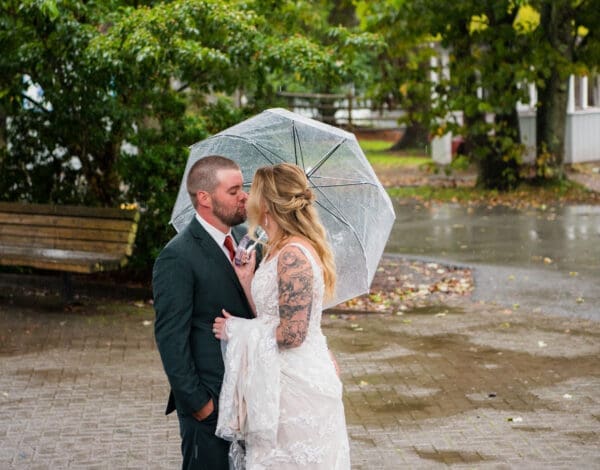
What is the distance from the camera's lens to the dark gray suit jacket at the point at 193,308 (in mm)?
4223

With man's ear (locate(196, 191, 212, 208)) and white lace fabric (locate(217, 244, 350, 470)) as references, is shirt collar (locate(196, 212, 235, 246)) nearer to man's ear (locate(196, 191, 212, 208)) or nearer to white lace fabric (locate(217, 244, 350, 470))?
man's ear (locate(196, 191, 212, 208))

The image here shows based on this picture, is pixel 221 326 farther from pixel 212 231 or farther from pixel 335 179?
pixel 335 179

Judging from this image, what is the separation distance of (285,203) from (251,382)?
701mm

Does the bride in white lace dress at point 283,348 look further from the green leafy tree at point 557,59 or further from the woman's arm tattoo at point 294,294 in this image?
the green leafy tree at point 557,59

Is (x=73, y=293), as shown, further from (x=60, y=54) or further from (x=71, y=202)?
(x=60, y=54)

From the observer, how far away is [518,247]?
1605 cm

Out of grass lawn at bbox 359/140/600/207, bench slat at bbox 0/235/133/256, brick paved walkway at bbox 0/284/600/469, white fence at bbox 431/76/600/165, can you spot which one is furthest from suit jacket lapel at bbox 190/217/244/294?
white fence at bbox 431/76/600/165

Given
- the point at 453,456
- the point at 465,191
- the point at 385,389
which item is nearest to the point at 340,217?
the point at 453,456

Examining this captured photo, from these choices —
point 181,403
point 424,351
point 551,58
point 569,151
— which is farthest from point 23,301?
point 569,151

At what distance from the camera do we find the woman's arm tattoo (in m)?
4.12

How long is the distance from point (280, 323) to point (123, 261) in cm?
708

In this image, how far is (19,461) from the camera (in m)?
6.60

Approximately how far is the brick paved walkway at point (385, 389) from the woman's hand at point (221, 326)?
2472mm

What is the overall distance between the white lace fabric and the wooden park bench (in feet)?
22.1
